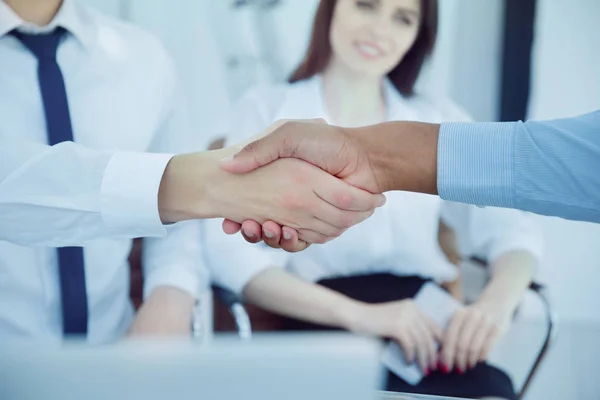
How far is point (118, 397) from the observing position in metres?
0.39

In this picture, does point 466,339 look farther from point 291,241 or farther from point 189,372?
point 189,372

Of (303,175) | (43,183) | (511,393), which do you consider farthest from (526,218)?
(43,183)

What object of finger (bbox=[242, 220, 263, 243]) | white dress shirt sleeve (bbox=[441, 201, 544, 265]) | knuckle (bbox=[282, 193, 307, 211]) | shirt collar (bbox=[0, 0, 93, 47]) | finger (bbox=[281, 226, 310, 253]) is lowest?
white dress shirt sleeve (bbox=[441, 201, 544, 265])

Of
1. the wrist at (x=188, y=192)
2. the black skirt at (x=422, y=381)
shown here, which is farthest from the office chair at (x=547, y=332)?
the wrist at (x=188, y=192)

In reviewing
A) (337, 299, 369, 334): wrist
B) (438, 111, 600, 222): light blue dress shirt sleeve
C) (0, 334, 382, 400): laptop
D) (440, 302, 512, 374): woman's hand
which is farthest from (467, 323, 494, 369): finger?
(0, 334, 382, 400): laptop

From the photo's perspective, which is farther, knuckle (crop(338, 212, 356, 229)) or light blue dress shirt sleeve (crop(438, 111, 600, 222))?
knuckle (crop(338, 212, 356, 229))

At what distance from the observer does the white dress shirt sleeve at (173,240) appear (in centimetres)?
120

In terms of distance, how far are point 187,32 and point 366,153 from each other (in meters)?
0.52

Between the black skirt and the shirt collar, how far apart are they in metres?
0.67

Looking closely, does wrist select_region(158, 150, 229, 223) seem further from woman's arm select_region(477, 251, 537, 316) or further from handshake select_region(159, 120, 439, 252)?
woman's arm select_region(477, 251, 537, 316)

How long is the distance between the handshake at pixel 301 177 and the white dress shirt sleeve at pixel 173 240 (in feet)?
0.59

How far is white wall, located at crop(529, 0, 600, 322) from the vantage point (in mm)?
1415

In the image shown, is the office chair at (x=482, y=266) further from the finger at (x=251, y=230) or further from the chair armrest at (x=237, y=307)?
the finger at (x=251, y=230)

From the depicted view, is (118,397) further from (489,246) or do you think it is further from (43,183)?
(489,246)
